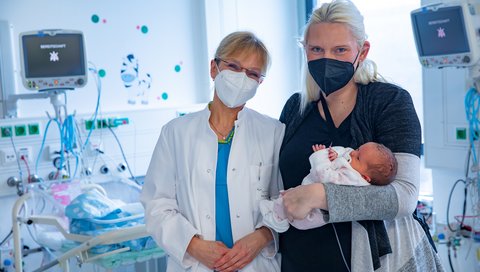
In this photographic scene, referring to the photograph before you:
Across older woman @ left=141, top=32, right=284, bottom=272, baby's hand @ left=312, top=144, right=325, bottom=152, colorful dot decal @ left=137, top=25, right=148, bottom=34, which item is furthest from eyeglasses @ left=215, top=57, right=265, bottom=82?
colorful dot decal @ left=137, top=25, right=148, bottom=34

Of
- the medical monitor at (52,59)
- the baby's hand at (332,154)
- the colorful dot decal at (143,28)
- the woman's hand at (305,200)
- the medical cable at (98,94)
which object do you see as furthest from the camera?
the colorful dot decal at (143,28)

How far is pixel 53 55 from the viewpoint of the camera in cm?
292

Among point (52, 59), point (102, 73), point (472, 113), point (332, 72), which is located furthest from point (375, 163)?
point (102, 73)

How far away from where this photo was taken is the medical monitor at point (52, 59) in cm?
289

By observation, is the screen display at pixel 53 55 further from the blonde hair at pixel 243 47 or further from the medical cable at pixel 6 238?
the blonde hair at pixel 243 47

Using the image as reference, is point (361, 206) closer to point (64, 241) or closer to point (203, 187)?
point (203, 187)

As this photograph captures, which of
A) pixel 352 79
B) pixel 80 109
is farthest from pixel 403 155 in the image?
pixel 80 109

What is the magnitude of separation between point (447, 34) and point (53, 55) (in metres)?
2.03

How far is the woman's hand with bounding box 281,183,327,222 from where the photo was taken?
4.44ft

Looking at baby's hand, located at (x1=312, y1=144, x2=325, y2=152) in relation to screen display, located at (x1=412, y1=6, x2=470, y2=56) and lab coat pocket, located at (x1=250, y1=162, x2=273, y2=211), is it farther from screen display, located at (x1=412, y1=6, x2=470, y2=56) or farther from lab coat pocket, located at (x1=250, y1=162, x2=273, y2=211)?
screen display, located at (x1=412, y1=6, x2=470, y2=56)

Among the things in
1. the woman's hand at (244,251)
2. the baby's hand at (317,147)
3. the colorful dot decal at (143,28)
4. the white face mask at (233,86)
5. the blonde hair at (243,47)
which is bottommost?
the woman's hand at (244,251)

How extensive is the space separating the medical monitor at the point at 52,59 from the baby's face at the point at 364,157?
6.45 ft

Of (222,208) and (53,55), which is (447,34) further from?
(53,55)

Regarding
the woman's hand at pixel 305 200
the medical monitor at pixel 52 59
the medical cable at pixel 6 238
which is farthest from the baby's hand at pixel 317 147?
the medical cable at pixel 6 238
